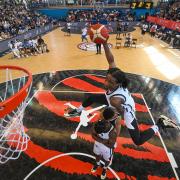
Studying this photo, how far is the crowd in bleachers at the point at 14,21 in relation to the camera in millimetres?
19627

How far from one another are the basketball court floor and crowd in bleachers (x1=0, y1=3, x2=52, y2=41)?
6.77 m

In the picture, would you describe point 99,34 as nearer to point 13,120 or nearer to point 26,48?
point 13,120

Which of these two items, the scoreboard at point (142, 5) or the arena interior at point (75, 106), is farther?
the scoreboard at point (142, 5)

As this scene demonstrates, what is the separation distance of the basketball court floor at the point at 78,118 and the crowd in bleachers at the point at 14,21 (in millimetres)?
6772

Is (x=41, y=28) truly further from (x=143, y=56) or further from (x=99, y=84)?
(x=99, y=84)

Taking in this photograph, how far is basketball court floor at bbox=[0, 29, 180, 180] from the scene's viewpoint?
5.14 meters

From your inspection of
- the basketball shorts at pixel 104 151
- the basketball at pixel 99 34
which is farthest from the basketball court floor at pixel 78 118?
the basketball at pixel 99 34

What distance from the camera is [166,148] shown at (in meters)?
5.86

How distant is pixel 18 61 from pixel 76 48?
16.1 feet

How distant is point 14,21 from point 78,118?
19.3 meters

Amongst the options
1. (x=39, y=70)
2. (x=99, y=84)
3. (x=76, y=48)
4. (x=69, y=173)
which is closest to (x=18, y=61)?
(x=39, y=70)

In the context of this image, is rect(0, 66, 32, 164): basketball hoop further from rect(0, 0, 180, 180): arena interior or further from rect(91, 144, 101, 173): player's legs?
rect(91, 144, 101, 173): player's legs

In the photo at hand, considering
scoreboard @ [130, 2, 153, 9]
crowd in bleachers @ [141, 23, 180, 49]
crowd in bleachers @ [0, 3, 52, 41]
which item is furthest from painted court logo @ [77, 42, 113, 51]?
scoreboard @ [130, 2, 153, 9]

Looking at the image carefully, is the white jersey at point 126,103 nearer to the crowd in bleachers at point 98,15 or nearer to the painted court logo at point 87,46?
the painted court logo at point 87,46
